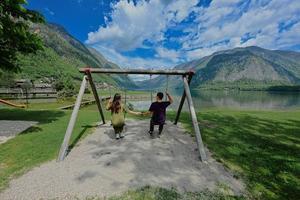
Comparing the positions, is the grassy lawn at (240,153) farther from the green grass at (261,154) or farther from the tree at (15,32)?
the tree at (15,32)

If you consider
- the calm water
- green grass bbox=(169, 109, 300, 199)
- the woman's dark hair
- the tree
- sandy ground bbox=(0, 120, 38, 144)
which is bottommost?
the calm water

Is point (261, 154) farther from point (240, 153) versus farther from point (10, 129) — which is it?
point (10, 129)

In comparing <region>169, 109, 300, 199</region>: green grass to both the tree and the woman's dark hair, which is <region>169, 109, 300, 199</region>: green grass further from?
the tree

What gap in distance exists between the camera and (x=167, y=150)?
7.96 m

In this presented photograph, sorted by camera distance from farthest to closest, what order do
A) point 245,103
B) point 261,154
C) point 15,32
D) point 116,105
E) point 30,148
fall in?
point 245,103
point 15,32
point 116,105
point 30,148
point 261,154

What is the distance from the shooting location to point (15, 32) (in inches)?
408

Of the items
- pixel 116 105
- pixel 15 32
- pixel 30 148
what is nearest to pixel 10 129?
pixel 30 148

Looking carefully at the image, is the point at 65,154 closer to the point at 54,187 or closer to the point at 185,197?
the point at 54,187

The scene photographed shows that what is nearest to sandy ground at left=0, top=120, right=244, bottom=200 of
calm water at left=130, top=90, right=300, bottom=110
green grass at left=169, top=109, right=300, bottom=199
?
green grass at left=169, top=109, right=300, bottom=199

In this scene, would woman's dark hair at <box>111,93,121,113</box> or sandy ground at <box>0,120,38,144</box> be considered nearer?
woman's dark hair at <box>111,93,121,113</box>

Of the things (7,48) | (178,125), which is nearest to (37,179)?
(178,125)

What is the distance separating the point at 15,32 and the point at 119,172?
29.7 feet

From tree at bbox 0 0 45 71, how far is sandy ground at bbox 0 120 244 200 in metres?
6.49

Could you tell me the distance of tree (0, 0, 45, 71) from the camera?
10.3m
